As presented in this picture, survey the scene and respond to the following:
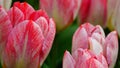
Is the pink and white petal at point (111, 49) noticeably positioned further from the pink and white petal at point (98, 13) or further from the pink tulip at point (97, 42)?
the pink and white petal at point (98, 13)

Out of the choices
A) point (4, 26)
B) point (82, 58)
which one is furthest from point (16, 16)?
point (82, 58)

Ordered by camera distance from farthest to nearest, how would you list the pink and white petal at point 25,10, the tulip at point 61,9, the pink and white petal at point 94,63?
the tulip at point 61,9 → the pink and white petal at point 25,10 → the pink and white petal at point 94,63

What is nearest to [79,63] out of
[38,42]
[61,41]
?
[38,42]

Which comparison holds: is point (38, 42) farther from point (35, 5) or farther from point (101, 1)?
point (35, 5)

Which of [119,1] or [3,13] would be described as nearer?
[3,13]

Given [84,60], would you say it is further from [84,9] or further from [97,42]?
[84,9]

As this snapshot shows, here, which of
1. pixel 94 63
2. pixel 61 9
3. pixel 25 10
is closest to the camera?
pixel 94 63

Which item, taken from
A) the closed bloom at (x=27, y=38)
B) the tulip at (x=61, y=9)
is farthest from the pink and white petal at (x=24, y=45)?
the tulip at (x=61, y=9)

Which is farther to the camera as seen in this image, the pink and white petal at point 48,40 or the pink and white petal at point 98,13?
the pink and white petal at point 98,13
